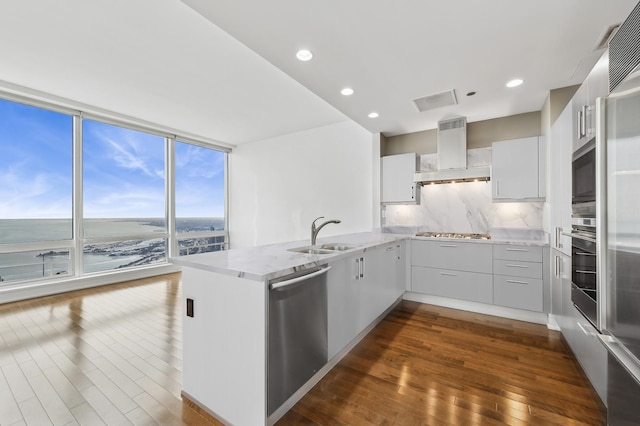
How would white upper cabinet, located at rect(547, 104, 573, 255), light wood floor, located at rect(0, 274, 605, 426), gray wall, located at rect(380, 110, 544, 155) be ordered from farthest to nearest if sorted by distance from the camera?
gray wall, located at rect(380, 110, 544, 155) → white upper cabinet, located at rect(547, 104, 573, 255) → light wood floor, located at rect(0, 274, 605, 426)

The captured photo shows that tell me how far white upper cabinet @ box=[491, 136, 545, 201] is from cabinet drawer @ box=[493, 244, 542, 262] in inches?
24.3

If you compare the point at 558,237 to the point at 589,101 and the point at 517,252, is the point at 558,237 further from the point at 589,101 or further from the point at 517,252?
the point at 589,101

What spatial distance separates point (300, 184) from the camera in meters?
5.51

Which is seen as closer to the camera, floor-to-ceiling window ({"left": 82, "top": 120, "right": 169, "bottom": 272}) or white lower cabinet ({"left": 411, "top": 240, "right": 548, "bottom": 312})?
white lower cabinet ({"left": 411, "top": 240, "right": 548, "bottom": 312})

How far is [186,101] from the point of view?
4.04 m

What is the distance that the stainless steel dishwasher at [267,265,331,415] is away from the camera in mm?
1436

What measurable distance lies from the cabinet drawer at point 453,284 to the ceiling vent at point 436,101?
2091 millimetres

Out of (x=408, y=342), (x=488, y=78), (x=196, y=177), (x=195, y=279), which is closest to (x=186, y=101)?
(x=196, y=177)

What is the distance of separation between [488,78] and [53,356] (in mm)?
4708

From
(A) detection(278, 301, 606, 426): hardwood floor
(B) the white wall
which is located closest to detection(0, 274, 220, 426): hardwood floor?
(A) detection(278, 301, 606, 426): hardwood floor

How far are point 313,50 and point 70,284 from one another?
5106mm

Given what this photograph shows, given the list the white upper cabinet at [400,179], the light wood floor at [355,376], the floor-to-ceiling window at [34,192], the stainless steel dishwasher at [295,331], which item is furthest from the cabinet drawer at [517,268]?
the floor-to-ceiling window at [34,192]

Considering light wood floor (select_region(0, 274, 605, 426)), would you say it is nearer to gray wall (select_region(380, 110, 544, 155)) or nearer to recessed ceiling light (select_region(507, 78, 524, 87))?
gray wall (select_region(380, 110, 544, 155))

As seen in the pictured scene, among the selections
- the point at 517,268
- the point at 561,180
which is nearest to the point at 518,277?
the point at 517,268
